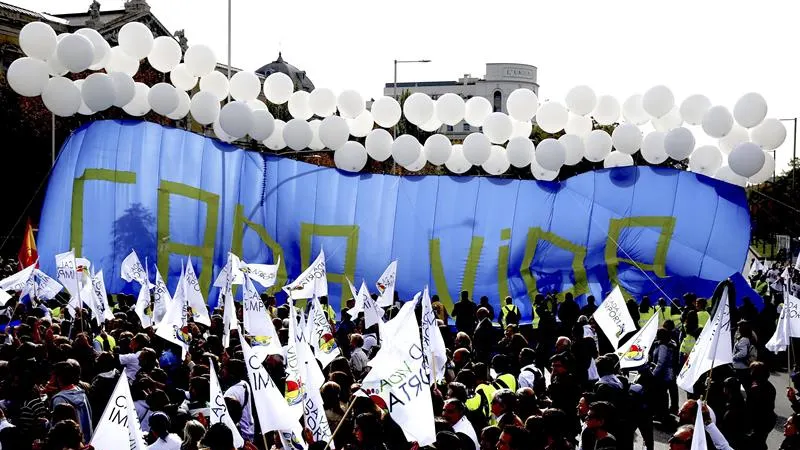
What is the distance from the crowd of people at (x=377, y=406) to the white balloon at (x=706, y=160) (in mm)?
6695

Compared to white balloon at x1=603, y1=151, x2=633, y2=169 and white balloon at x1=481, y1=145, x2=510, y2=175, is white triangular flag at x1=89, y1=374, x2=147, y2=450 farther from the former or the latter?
white balloon at x1=603, y1=151, x2=633, y2=169

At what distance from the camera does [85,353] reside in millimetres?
10391

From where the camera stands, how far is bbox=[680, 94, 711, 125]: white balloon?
1917cm

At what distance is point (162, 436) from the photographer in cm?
736

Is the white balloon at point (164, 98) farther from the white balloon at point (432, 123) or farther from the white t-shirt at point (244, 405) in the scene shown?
the white t-shirt at point (244, 405)

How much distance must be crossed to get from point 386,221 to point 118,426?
46.4 feet

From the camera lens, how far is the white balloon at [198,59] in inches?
776

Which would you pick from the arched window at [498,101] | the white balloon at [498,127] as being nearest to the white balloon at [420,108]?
the white balloon at [498,127]

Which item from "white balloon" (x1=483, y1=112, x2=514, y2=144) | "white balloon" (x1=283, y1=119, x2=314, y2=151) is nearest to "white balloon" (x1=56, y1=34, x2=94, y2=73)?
"white balloon" (x1=283, y1=119, x2=314, y2=151)

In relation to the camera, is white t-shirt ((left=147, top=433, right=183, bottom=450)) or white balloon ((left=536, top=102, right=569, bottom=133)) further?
white balloon ((left=536, top=102, right=569, bottom=133))

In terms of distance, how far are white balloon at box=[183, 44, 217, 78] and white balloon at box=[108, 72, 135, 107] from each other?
1232 mm

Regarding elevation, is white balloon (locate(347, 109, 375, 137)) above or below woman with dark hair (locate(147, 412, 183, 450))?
above

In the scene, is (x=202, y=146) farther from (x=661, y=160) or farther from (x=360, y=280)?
(x=661, y=160)

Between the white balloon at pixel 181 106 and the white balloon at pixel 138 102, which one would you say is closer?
the white balloon at pixel 181 106
